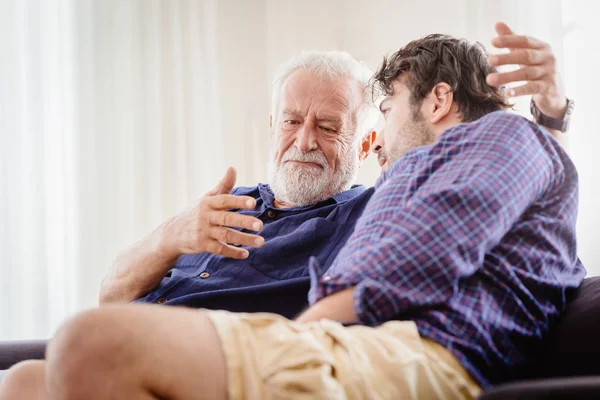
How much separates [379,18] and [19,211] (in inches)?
75.8

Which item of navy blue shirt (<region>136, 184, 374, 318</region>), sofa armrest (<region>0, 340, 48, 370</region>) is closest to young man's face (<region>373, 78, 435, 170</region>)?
navy blue shirt (<region>136, 184, 374, 318</region>)

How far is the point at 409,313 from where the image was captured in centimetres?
107

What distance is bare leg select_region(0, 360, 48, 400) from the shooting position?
1.34 m

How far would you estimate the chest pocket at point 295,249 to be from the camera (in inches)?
71.3

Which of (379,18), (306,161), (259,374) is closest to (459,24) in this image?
(379,18)

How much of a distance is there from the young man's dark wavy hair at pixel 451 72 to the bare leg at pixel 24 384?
1030 mm

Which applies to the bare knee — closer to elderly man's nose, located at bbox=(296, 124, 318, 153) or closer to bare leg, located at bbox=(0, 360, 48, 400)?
bare leg, located at bbox=(0, 360, 48, 400)

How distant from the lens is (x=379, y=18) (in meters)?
3.20

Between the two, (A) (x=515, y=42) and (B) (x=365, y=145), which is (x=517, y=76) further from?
(B) (x=365, y=145)

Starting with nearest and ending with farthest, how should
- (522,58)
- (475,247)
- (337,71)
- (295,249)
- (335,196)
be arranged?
(475,247)
(522,58)
(295,249)
(335,196)
(337,71)

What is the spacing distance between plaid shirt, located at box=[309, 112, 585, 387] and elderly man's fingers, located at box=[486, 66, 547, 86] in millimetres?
156

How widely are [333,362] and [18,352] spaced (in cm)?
103

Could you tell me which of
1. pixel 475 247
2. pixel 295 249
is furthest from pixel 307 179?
pixel 475 247

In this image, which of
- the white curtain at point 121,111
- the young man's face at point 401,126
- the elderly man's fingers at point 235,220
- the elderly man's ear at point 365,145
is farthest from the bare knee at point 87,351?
the white curtain at point 121,111
